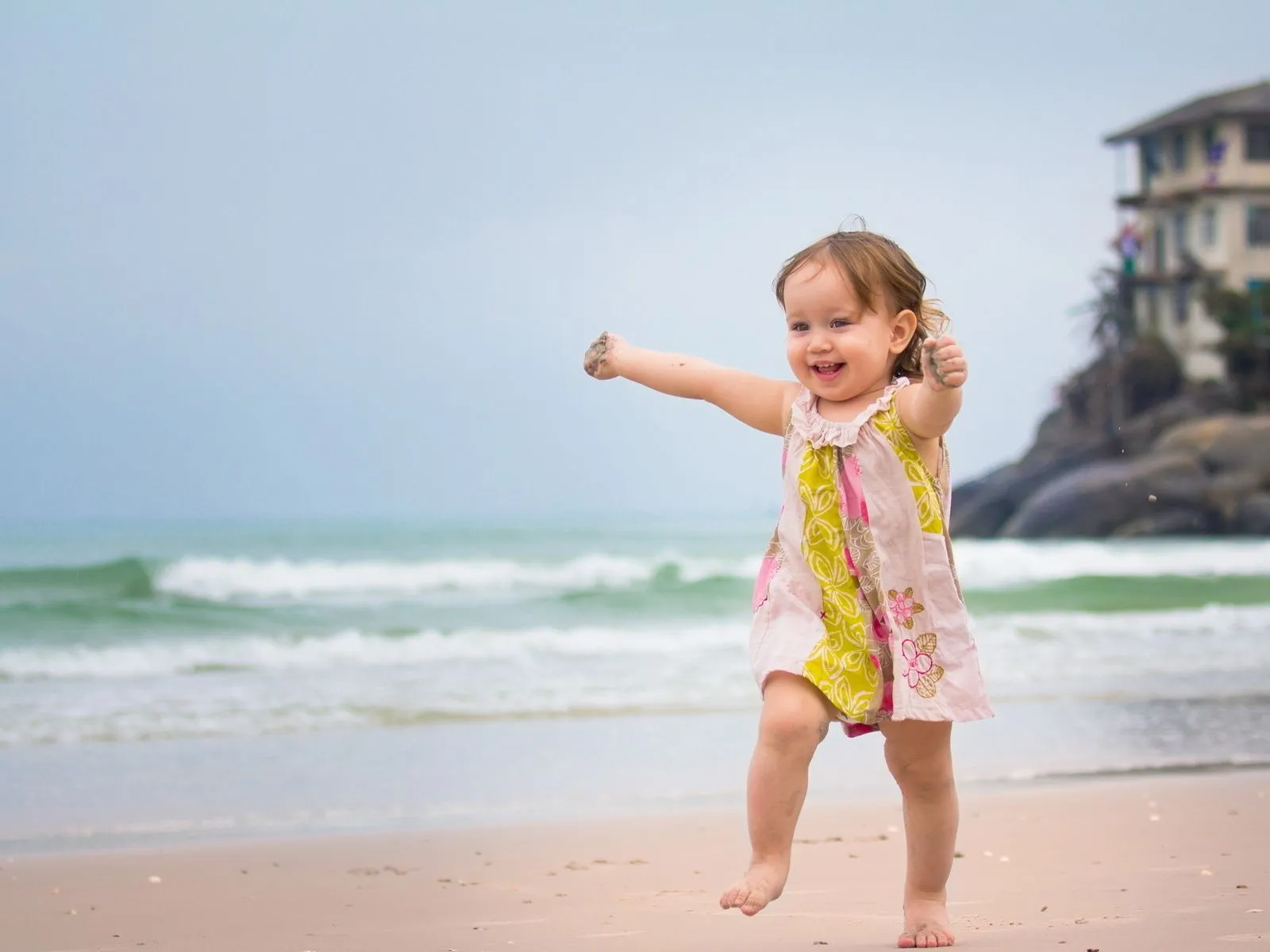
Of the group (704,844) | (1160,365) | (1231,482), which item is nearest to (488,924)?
(704,844)

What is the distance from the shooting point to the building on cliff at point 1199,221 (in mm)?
38562

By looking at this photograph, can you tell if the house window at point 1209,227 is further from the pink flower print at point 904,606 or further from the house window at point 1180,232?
the pink flower print at point 904,606

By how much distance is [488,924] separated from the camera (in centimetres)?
376

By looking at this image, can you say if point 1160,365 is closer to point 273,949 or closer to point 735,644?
point 735,644

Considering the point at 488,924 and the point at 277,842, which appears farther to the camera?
the point at 277,842

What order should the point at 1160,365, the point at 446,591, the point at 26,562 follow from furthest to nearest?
the point at 1160,365, the point at 26,562, the point at 446,591

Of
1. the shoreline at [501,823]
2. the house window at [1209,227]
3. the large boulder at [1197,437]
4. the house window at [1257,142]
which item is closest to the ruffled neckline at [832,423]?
the shoreline at [501,823]

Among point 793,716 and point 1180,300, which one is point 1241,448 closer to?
point 1180,300

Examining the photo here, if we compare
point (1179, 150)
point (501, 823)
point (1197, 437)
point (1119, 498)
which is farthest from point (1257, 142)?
point (501, 823)

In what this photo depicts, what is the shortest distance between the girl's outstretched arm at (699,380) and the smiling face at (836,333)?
5.4 inches

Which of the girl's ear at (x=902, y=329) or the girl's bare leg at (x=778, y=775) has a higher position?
the girl's ear at (x=902, y=329)

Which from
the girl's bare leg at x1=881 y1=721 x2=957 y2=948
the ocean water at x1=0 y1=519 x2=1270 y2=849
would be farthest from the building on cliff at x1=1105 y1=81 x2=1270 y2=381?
the girl's bare leg at x1=881 y1=721 x2=957 y2=948

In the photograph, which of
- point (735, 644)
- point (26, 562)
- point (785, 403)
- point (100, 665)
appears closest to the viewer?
point (785, 403)

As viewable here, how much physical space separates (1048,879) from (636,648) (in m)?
7.50
